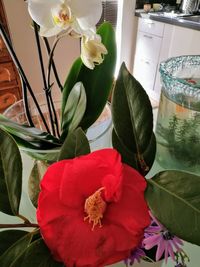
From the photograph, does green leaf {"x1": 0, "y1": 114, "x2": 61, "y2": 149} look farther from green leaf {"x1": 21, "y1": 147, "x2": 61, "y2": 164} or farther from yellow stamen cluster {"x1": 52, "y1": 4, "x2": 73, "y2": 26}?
yellow stamen cluster {"x1": 52, "y1": 4, "x2": 73, "y2": 26}

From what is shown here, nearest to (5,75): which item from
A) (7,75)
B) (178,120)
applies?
(7,75)

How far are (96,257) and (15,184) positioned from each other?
97mm

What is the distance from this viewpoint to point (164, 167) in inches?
19.0

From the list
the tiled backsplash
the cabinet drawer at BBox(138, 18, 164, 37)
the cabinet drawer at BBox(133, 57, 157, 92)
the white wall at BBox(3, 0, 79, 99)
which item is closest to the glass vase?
the white wall at BBox(3, 0, 79, 99)

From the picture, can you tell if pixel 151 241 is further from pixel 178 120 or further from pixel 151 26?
pixel 151 26

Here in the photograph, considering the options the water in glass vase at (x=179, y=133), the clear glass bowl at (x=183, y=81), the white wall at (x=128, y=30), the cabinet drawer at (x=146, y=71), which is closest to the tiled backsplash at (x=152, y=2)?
the white wall at (x=128, y=30)

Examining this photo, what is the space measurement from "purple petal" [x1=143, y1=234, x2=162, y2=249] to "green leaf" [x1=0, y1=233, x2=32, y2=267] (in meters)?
0.13

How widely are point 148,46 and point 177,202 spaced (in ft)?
8.33

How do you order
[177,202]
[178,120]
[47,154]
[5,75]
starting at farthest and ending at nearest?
[5,75]
[178,120]
[47,154]
[177,202]

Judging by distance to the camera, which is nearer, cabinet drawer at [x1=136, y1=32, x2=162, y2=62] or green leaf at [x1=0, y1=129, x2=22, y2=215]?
green leaf at [x1=0, y1=129, x2=22, y2=215]

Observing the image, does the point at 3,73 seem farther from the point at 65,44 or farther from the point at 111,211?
the point at 111,211

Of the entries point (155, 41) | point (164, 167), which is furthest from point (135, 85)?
point (155, 41)

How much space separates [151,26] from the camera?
2.37 meters

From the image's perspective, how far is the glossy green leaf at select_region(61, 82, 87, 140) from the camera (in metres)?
0.31
